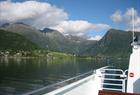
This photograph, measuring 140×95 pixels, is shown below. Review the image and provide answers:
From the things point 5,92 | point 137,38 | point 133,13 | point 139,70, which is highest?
point 133,13

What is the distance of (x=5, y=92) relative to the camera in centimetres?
6288

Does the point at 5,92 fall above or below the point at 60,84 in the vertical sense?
below

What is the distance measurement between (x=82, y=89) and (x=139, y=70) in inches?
105

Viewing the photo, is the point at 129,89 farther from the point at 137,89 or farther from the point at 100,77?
the point at 100,77

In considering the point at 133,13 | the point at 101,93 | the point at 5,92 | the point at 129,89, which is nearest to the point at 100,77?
the point at 129,89

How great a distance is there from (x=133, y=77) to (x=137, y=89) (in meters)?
0.46

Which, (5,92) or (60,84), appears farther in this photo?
(5,92)

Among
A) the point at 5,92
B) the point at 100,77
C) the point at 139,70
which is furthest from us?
the point at 5,92

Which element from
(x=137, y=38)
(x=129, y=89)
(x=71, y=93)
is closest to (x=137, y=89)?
(x=129, y=89)

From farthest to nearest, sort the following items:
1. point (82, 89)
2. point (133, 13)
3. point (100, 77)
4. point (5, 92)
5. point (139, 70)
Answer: point (5, 92) → point (100, 77) → point (133, 13) → point (139, 70) → point (82, 89)

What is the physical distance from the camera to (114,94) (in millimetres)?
7016

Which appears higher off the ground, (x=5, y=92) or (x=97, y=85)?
(x=97, y=85)

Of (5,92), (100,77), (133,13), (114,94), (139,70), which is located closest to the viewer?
(114,94)

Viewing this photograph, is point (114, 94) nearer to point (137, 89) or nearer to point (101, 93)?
point (101, 93)
